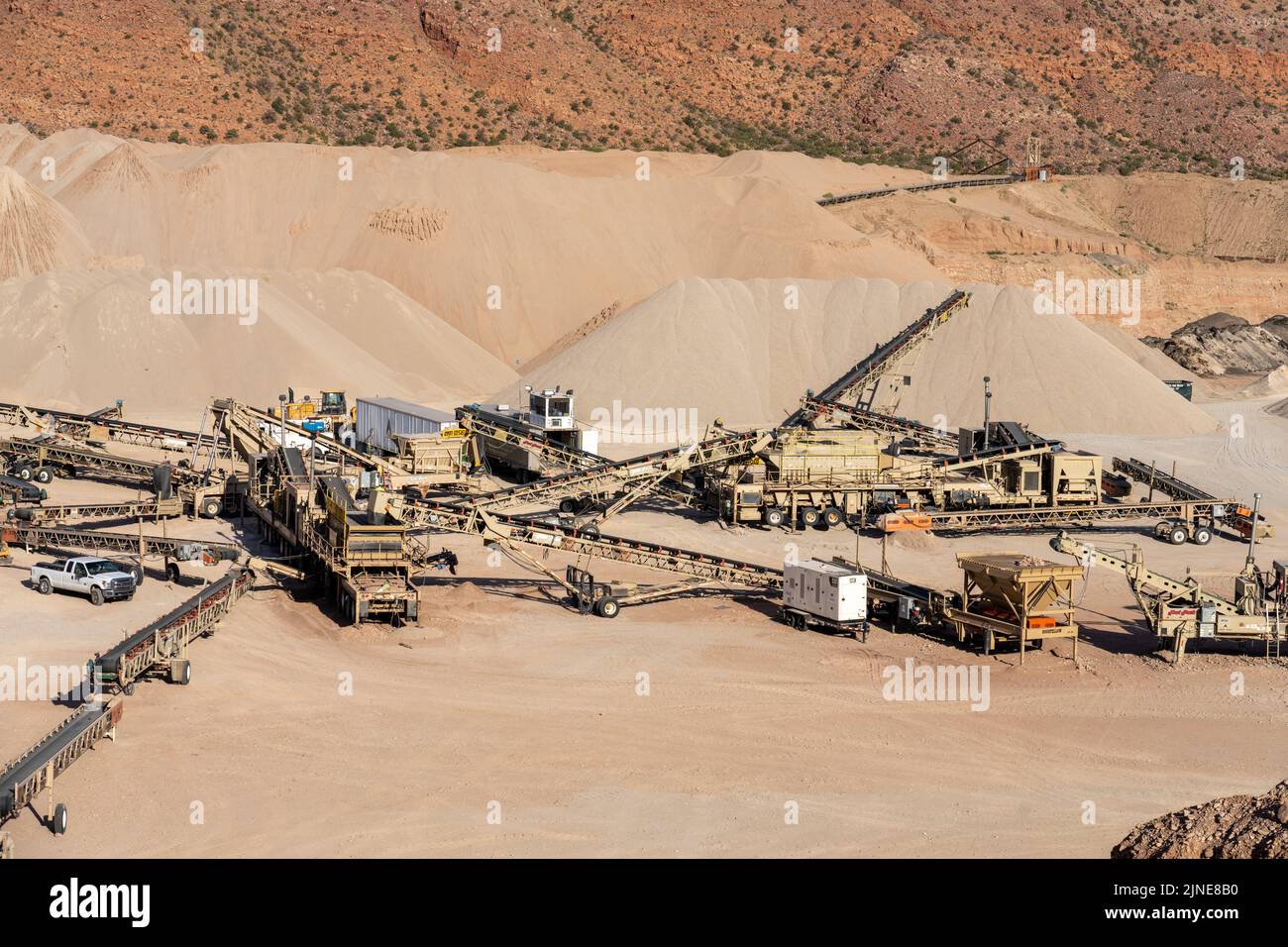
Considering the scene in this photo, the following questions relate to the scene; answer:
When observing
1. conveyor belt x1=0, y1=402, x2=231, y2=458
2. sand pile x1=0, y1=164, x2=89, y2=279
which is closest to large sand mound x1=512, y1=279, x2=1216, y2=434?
conveyor belt x1=0, y1=402, x2=231, y2=458

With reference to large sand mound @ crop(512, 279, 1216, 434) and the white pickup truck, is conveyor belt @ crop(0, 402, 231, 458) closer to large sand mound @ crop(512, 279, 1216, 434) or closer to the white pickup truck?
large sand mound @ crop(512, 279, 1216, 434)

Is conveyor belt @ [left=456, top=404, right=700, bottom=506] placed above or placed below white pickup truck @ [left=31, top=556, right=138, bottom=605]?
above

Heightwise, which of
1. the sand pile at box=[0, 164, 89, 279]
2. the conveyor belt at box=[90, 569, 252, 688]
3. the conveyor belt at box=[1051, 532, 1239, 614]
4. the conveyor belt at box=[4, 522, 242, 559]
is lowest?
the conveyor belt at box=[90, 569, 252, 688]

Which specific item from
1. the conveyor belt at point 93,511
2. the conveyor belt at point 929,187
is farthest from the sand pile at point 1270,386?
the conveyor belt at point 93,511

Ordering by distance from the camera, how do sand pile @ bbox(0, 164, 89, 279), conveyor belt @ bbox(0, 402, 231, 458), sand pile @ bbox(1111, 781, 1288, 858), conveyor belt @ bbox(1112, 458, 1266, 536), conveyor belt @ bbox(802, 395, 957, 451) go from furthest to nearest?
sand pile @ bbox(0, 164, 89, 279), conveyor belt @ bbox(802, 395, 957, 451), conveyor belt @ bbox(0, 402, 231, 458), conveyor belt @ bbox(1112, 458, 1266, 536), sand pile @ bbox(1111, 781, 1288, 858)

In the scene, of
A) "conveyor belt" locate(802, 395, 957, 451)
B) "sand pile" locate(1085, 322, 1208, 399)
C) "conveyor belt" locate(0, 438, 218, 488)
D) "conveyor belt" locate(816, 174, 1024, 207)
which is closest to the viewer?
"conveyor belt" locate(0, 438, 218, 488)

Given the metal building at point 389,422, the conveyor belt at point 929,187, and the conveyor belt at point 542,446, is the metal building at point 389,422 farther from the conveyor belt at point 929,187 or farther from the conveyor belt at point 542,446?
the conveyor belt at point 929,187

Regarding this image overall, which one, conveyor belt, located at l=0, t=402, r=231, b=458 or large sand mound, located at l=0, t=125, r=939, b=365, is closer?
conveyor belt, located at l=0, t=402, r=231, b=458
